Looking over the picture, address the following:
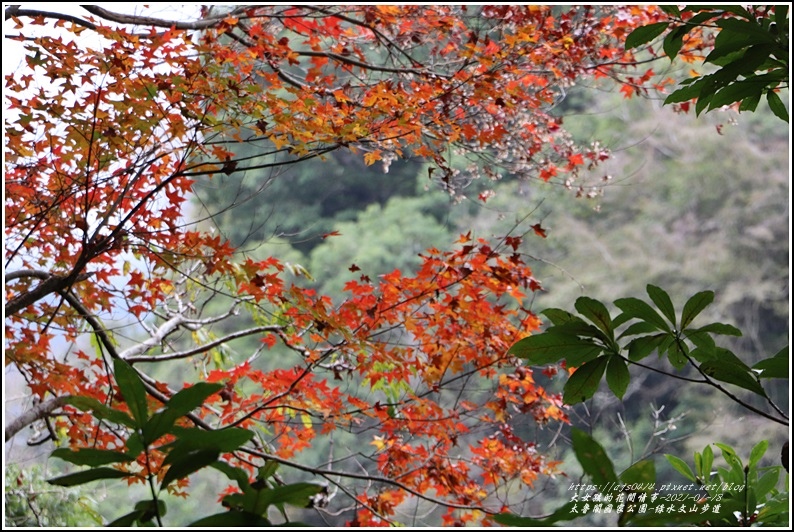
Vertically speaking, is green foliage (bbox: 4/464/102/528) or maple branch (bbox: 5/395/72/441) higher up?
green foliage (bbox: 4/464/102/528)

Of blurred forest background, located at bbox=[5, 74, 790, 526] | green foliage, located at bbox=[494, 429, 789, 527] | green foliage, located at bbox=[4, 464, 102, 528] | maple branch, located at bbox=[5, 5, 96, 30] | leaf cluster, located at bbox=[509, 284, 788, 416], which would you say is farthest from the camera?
blurred forest background, located at bbox=[5, 74, 790, 526]

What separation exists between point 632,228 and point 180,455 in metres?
8.38

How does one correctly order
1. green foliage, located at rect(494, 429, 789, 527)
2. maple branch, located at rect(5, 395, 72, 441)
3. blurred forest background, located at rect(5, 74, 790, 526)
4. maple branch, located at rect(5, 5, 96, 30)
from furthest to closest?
1. blurred forest background, located at rect(5, 74, 790, 526)
2. maple branch, located at rect(5, 5, 96, 30)
3. maple branch, located at rect(5, 395, 72, 441)
4. green foliage, located at rect(494, 429, 789, 527)

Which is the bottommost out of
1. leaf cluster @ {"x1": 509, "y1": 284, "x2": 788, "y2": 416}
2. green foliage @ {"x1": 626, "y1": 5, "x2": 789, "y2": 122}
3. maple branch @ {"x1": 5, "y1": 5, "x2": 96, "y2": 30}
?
leaf cluster @ {"x1": 509, "y1": 284, "x2": 788, "y2": 416}

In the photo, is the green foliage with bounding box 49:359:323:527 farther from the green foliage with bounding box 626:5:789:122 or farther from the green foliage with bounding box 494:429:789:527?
the green foliage with bounding box 626:5:789:122

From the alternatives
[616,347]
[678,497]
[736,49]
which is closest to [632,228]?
[678,497]

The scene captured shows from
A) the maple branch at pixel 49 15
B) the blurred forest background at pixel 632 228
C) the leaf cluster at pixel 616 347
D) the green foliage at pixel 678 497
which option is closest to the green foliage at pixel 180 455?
the green foliage at pixel 678 497

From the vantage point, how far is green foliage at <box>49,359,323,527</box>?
0.52 meters

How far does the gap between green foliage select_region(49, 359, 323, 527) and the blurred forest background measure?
270 inches

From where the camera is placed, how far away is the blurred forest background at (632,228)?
7684mm

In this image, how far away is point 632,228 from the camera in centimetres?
843

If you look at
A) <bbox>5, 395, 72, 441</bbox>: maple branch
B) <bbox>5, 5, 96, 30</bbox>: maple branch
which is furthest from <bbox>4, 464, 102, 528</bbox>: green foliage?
<bbox>5, 5, 96, 30</bbox>: maple branch

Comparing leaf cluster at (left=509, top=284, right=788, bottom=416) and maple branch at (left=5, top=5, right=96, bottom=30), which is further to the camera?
maple branch at (left=5, top=5, right=96, bottom=30)

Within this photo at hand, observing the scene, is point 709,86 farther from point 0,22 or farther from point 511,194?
point 511,194
